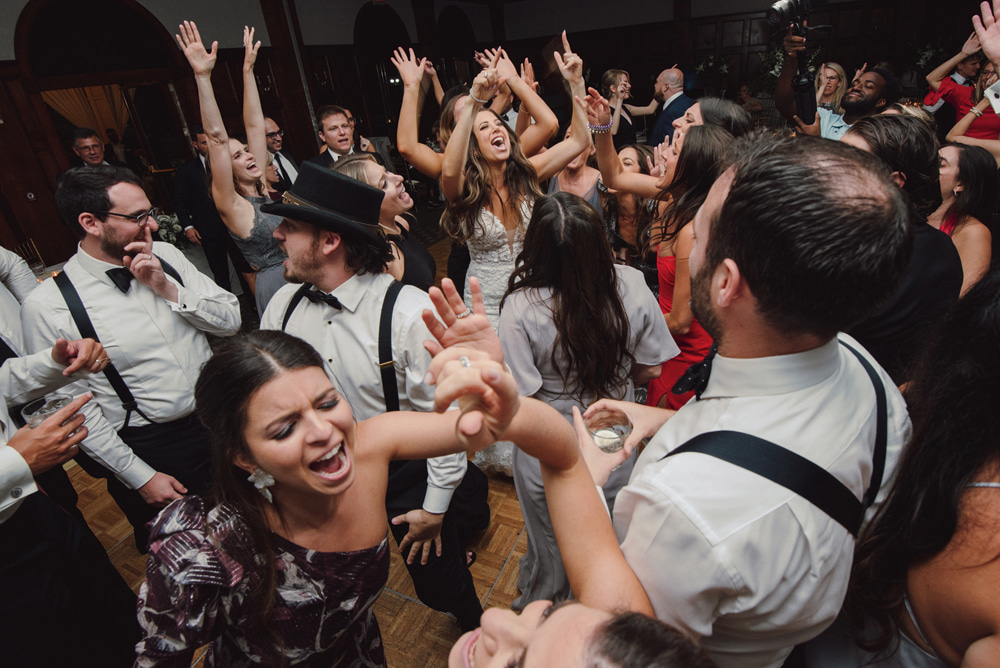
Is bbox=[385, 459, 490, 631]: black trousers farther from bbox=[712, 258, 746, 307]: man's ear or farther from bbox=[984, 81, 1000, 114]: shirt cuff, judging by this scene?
bbox=[984, 81, 1000, 114]: shirt cuff

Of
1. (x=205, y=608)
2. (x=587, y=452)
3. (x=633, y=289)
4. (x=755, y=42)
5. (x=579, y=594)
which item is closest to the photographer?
(x=579, y=594)

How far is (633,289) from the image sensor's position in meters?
1.67

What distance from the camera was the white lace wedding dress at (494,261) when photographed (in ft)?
8.63

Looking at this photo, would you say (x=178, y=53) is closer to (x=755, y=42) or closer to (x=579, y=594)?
→ (x=579, y=594)

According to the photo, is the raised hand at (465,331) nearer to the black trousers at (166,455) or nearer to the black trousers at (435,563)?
the black trousers at (435,563)

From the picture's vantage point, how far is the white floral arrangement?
14.9 ft

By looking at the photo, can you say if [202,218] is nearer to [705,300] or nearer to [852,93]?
[705,300]

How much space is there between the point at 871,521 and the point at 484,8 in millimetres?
14594

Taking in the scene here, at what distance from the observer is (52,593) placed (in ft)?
4.61

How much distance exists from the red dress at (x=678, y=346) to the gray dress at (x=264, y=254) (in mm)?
1976

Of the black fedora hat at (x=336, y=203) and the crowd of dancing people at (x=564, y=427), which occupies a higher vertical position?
the black fedora hat at (x=336, y=203)

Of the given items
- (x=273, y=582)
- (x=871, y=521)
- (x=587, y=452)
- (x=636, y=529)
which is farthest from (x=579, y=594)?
(x=273, y=582)

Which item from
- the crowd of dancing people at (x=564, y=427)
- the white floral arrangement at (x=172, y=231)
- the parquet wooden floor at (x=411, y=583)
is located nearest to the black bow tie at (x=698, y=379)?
the crowd of dancing people at (x=564, y=427)

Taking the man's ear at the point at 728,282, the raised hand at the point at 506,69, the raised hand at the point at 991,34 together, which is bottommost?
the man's ear at the point at 728,282
